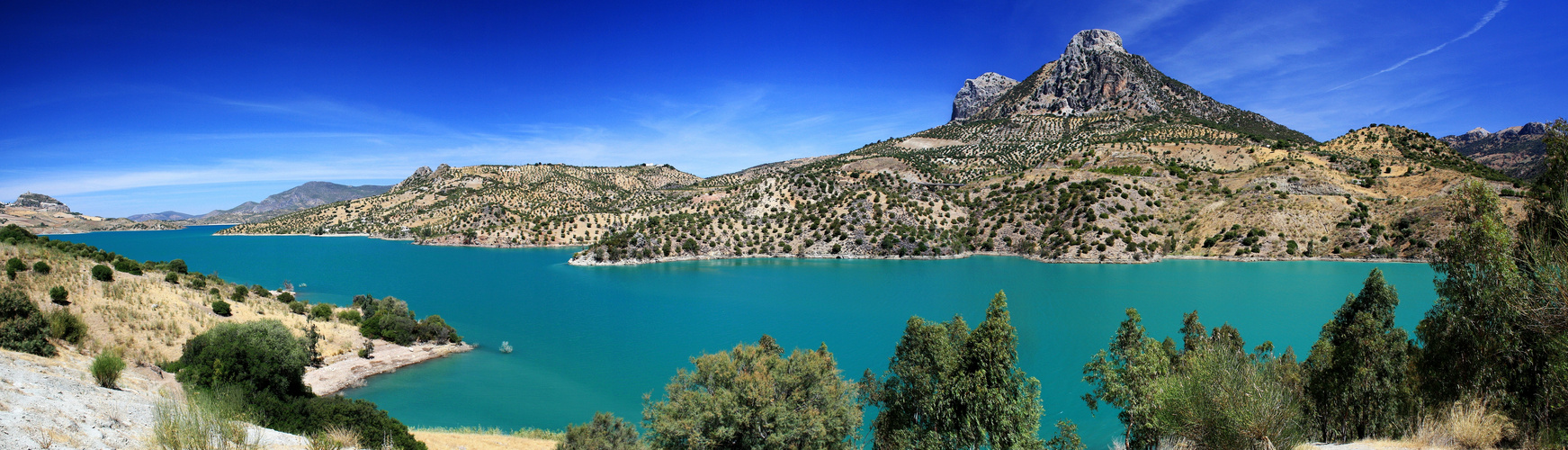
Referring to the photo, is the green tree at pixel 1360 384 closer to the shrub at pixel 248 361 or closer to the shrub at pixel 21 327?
the shrub at pixel 248 361

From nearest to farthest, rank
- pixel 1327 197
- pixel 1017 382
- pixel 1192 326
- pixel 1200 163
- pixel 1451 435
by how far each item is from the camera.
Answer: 1. pixel 1451 435
2. pixel 1017 382
3. pixel 1192 326
4. pixel 1327 197
5. pixel 1200 163

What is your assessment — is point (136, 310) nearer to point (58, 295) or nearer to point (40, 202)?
point (58, 295)

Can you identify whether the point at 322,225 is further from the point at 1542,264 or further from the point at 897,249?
the point at 1542,264

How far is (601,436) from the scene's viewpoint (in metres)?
13.2

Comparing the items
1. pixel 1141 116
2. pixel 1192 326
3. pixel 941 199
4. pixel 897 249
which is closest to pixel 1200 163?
pixel 1141 116

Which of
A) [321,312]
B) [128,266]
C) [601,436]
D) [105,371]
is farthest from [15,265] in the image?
[601,436]

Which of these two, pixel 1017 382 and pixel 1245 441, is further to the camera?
pixel 1017 382

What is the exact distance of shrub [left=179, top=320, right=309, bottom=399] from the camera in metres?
15.3

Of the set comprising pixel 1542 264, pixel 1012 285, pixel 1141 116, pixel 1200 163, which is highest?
pixel 1141 116

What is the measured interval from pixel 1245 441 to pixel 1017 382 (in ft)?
15.6

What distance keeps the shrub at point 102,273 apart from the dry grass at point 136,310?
215mm

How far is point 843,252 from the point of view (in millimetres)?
71875

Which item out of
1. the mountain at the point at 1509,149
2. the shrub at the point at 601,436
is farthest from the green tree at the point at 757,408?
the mountain at the point at 1509,149

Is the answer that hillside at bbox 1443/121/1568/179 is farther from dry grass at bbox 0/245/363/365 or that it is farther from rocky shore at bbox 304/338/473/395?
dry grass at bbox 0/245/363/365
